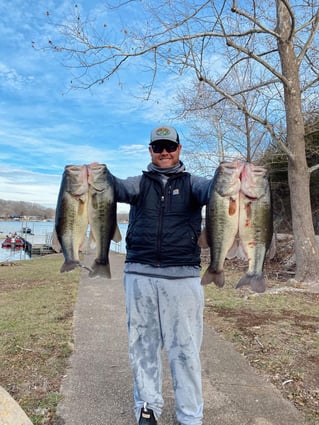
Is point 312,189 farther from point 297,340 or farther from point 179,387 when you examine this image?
point 179,387

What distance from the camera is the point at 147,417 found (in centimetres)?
284

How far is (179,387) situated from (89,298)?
5496 mm

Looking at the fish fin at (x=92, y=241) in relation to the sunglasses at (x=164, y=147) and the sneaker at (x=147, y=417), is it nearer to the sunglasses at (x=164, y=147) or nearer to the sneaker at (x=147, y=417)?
the sunglasses at (x=164, y=147)

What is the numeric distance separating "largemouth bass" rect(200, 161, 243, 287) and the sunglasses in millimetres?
619

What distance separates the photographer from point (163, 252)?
9.27 feet

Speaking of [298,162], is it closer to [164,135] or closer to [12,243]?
[164,135]

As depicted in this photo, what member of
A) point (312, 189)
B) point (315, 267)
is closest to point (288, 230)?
point (312, 189)

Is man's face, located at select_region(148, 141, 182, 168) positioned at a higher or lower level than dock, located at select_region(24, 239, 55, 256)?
higher

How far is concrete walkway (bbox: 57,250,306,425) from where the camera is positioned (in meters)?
3.18

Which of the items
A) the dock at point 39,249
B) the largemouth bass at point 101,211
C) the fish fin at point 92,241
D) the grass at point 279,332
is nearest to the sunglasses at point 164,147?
the largemouth bass at point 101,211

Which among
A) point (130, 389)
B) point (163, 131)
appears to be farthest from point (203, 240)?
point (130, 389)

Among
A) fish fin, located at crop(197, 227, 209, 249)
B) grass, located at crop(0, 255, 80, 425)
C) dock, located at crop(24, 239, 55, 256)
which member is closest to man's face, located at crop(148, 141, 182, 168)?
fish fin, located at crop(197, 227, 209, 249)

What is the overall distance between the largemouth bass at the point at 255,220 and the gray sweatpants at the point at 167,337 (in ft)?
1.58

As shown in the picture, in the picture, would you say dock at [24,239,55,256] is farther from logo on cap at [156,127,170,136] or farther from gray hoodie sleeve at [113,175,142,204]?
logo on cap at [156,127,170,136]
